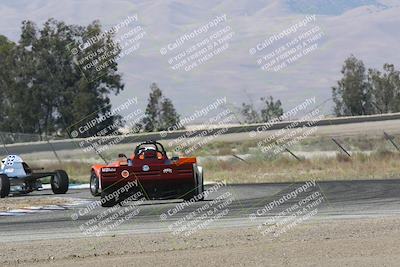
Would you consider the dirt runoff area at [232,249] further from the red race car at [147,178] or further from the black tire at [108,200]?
the black tire at [108,200]

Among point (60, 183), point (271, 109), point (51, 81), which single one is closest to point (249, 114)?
point (271, 109)

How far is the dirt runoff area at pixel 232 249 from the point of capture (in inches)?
435

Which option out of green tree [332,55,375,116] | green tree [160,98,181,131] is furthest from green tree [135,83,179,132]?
green tree [332,55,375,116]

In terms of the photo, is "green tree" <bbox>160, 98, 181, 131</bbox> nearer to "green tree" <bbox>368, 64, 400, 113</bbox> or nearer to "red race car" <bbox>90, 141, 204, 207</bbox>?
"green tree" <bbox>368, 64, 400, 113</bbox>

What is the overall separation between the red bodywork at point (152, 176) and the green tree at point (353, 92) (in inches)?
2631

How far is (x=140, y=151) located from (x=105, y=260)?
32.7 feet

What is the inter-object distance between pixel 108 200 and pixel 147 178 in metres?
1.05

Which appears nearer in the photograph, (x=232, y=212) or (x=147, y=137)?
(x=232, y=212)

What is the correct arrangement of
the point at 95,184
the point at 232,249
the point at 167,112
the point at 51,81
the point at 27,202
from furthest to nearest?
the point at 167,112, the point at 51,81, the point at 27,202, the point at 95,184, the point at 232,249

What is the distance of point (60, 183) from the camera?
26703 millimetres

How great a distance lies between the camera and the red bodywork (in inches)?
779

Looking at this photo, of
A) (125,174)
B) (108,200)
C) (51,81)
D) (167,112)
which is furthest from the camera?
(167,112)

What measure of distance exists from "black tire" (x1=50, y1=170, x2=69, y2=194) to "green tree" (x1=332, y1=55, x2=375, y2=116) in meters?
61.3

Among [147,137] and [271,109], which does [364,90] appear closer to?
[271,109]
